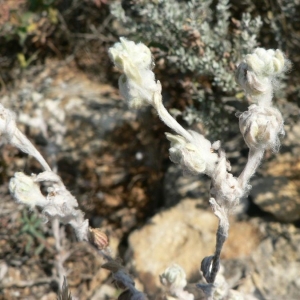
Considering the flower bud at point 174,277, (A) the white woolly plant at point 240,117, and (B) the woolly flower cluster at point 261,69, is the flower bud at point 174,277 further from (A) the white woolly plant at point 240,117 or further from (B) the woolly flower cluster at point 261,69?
(B) the woolly flower cluster at point 261,69

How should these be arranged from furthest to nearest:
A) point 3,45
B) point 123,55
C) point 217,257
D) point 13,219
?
point 3,45, point 13,219, point 217,257, point 123,55

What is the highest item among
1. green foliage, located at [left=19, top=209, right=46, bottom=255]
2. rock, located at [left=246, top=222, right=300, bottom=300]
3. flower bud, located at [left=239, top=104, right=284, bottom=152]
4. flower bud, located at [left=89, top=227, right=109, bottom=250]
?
flower bud, located at [left=239, top=104, right=284, bottom=152]

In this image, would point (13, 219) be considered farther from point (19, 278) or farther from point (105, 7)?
point (105, 7)

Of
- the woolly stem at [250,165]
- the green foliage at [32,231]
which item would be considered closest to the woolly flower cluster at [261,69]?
the woolly stem at [250,165]

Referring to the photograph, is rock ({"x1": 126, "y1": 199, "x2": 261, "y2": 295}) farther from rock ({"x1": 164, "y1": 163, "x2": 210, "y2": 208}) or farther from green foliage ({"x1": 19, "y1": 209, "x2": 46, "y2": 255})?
green foliage ({"x1": 19, "y1": 209, "x2": 46, "y2": 255})

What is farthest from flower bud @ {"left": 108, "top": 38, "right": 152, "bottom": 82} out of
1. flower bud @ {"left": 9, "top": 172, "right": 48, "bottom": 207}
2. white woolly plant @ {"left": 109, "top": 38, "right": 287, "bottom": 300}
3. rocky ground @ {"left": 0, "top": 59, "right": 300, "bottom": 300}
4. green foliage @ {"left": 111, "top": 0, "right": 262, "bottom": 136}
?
rocky ground @ {"left": 0, "top": 59, "right": 300, "bottom": 300}

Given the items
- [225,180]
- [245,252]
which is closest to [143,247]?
[245,252]
